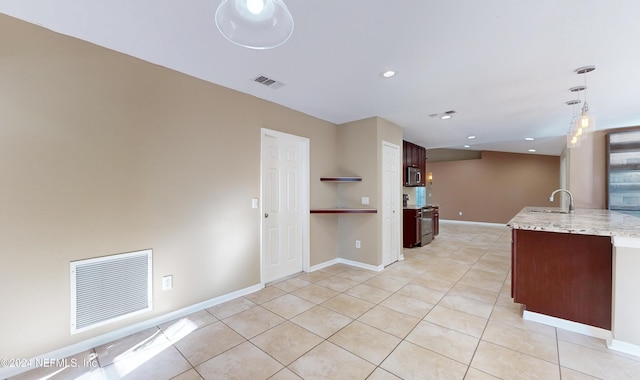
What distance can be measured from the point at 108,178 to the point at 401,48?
2.73 metres

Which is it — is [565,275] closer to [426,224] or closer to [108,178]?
[426,224]

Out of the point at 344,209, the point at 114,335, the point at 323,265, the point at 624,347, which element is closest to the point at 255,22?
the point at 114,335

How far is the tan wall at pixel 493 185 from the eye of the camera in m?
7.84

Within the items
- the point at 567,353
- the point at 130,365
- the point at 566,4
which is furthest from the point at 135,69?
the point at 567,353

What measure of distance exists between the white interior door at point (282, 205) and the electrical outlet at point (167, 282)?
107 cm

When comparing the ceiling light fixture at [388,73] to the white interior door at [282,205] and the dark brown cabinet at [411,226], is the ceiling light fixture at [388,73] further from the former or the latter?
the dark brown cabinet at [411,226]

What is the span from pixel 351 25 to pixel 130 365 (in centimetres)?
296

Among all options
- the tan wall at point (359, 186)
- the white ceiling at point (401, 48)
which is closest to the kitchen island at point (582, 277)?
the white ceiling at point (401, 48)

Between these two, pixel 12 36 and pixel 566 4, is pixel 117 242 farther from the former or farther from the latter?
pixel 566 4

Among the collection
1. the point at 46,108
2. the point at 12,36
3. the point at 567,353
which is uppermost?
the point at 12,36

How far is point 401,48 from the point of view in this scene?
205 cm

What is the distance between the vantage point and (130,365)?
5.82 feet

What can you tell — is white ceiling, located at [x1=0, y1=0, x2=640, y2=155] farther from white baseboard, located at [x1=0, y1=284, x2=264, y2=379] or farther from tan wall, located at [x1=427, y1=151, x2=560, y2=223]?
tan wall, located at [x1=427, y1=151, x2=560, y2=223]

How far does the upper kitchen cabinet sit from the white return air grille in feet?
16.1
